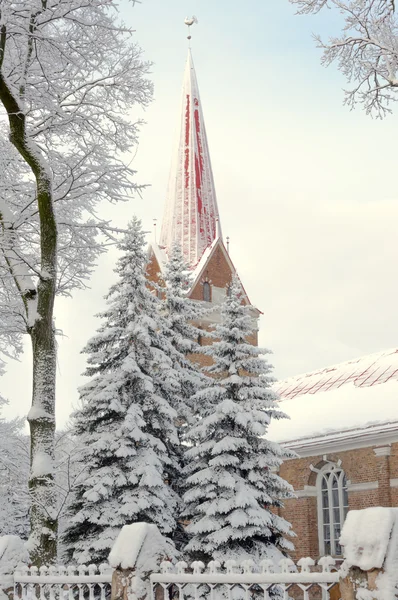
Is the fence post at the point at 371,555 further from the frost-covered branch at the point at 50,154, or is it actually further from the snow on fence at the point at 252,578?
the frost-covered branch at the point at 50,154

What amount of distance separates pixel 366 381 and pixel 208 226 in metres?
16.6

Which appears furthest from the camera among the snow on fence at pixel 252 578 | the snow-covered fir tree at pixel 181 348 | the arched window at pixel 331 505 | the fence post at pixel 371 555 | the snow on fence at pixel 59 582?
the arched window at pixel 331 505

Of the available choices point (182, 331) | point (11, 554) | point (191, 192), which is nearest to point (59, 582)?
point (11, 554)

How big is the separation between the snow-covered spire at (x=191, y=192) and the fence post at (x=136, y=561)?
97.2 ft

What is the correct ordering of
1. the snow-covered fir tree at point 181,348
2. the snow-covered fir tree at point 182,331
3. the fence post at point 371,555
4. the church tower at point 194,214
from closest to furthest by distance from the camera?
the fence post at point 371,555
the snow-covered fir tree at point 181,348
the snow-covered fir tree at point 182,331
the church tower at point 194,214

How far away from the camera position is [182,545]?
16219 mm

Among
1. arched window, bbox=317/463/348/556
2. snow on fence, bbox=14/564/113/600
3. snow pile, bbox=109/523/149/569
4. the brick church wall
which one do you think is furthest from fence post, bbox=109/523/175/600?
arched window, bbox=317/463/348/556

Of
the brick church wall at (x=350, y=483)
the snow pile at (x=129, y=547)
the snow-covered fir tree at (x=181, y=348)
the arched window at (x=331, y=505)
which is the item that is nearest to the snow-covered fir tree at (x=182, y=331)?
the snow-covered fir tree at (x=181, y=348)

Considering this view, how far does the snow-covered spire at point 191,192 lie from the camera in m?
37.2

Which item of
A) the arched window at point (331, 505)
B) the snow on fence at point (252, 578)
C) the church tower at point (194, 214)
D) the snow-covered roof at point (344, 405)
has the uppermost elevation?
the church tower at point (194, 214)

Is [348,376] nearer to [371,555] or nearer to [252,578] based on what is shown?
[252,578]

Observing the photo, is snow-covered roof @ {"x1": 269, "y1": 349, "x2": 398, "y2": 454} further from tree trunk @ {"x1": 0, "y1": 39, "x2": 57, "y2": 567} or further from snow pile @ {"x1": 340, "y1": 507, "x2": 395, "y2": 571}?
snow pile @ {"x1": 340, "y1": 507, "x2": 395, "y2": 571}

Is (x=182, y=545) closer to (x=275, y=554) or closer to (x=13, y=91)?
(x=275, y=554)

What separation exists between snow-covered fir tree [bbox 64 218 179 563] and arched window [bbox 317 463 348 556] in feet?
21.1
